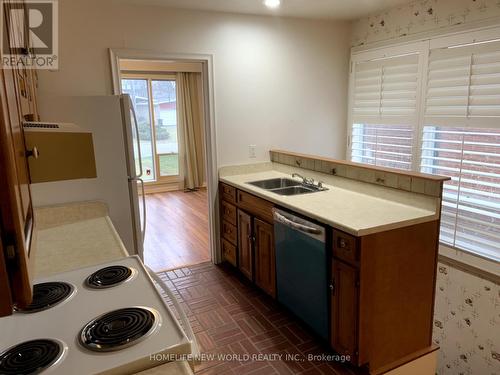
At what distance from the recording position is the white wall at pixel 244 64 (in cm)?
297

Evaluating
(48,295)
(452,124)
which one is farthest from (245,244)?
(48,295)

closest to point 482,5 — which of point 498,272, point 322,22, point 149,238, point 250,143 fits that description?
point 322,22

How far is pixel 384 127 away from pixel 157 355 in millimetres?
3502

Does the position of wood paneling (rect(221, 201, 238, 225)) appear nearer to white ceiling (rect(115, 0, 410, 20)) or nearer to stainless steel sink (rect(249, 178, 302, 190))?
stainless steel sink (rect(249, 178, 302, 190))

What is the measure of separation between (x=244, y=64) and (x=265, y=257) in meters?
1.95

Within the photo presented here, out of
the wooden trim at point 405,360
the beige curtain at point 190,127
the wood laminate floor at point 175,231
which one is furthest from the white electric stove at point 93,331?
the beige curtain at point 190,127

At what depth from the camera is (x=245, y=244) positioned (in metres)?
3.30

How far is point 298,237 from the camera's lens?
2.46 metres

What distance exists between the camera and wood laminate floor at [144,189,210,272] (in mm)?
4001

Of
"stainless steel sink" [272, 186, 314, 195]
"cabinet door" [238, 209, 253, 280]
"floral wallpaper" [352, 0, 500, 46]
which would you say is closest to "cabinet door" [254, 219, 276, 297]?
"cabinet door" [238, 209, 253, 280]

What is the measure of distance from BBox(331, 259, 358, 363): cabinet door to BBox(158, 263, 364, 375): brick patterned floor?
0.21 m

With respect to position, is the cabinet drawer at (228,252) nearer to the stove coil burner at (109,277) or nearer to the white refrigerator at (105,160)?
the white refrigerator at (105,160)

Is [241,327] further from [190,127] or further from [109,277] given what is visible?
[190,127]

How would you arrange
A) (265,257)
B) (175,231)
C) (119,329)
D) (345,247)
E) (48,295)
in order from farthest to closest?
(175,231)
(265,257)
(345,247)
(48,295)
(119,329)
